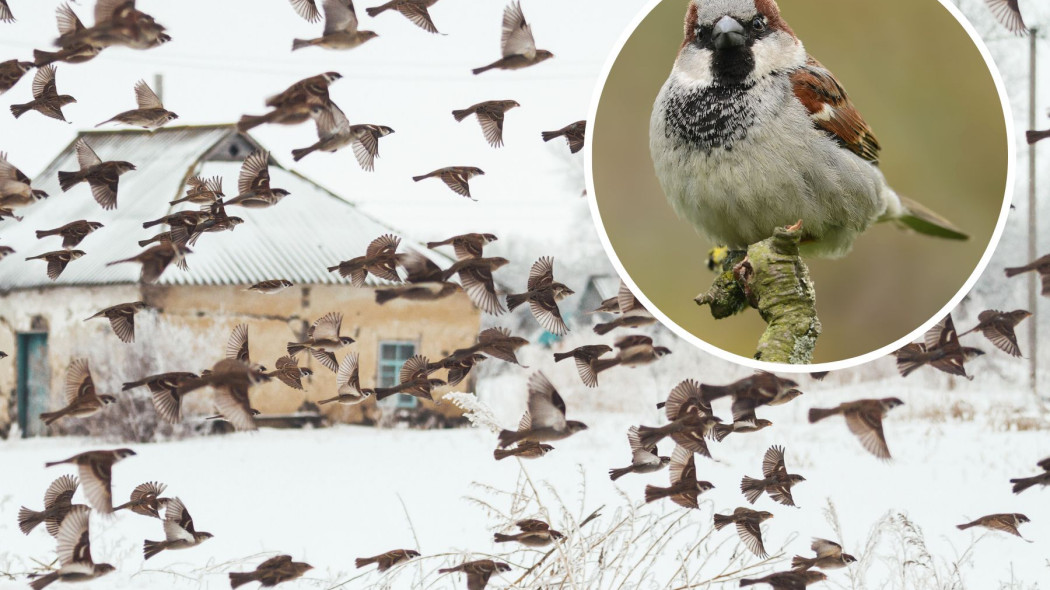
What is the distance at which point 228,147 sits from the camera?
7.77m

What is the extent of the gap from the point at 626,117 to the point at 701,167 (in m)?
0.44

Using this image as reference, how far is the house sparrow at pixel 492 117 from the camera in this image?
7.13ft

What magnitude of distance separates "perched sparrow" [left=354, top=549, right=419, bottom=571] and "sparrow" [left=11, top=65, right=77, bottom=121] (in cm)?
118

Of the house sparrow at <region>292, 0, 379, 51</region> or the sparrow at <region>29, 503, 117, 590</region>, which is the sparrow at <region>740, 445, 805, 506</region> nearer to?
the house sparrow at <region>292, 0, 379, 51</region>

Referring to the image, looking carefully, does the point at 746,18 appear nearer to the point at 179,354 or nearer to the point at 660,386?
the point at 660,386

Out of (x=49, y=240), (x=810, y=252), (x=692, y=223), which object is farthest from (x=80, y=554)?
(x=49, y=240)

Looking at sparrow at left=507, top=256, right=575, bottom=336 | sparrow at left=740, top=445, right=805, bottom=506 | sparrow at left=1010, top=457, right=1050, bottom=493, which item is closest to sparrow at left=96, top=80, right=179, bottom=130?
sparrow at left=507, top=256, right=575, bottom=336

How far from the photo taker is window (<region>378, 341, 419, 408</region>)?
7309 mm

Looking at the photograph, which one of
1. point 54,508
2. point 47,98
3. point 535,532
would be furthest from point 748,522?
point 47,98

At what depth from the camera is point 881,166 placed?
7.17ft

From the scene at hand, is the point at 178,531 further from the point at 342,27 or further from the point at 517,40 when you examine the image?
the point at 517,40

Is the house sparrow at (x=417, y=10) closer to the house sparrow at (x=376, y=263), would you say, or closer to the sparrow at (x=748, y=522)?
the house sparrow at (x=376, y=263)

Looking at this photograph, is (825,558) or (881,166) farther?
(825,558)

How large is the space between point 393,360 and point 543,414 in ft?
18.2
